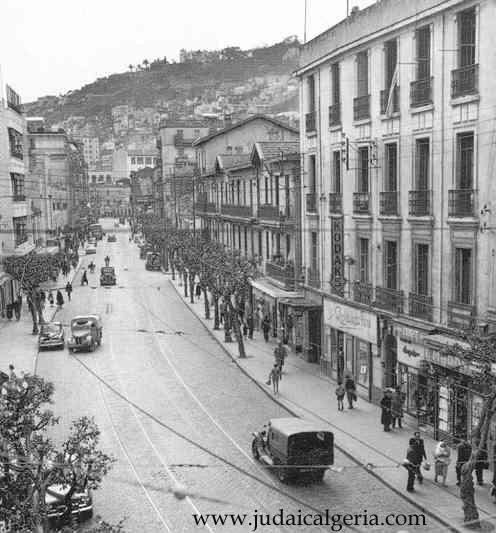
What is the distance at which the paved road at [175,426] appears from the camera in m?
18.5

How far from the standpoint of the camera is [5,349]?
40562 mm

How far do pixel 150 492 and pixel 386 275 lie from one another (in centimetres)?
1202

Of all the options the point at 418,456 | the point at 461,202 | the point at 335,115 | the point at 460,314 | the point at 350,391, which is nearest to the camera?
the point at 418,456

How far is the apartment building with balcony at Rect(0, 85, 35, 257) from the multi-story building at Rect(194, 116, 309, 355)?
14942 mm

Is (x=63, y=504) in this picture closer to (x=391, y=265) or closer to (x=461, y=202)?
(x=461, y=202)

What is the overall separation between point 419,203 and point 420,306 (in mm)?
3262

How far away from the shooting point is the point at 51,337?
4084 centimetres

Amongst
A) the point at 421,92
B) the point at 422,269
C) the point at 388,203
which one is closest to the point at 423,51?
the point at 421,92

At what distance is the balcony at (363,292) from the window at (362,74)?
696cm

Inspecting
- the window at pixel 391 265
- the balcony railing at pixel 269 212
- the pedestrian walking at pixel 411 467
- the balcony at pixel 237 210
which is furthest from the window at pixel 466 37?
the balcony at pixel 237 210

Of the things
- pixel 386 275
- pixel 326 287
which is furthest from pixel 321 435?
pixel 326 287

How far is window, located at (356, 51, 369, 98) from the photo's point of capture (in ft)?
94.5

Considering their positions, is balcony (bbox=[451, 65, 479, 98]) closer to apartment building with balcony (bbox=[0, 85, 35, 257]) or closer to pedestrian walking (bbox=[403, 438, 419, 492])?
pedestrian walking (bbox=[403, 438, 419, 492])

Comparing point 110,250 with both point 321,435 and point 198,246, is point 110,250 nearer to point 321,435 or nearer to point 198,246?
point 198,246
